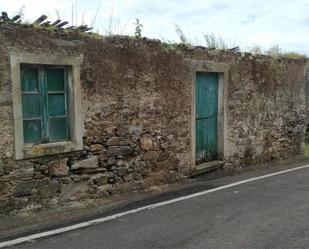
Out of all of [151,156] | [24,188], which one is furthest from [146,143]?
[24,188]

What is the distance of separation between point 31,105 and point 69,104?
0.59m

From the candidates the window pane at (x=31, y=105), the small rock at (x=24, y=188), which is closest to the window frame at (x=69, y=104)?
the window pane at (x=31, y=105)

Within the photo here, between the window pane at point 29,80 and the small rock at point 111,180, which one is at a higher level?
the window pane at point 29,80

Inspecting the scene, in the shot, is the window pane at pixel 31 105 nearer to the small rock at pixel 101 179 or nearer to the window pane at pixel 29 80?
the window pane at pixel 29 80

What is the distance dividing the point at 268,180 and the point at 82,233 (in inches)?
173

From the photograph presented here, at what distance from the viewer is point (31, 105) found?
231 inches

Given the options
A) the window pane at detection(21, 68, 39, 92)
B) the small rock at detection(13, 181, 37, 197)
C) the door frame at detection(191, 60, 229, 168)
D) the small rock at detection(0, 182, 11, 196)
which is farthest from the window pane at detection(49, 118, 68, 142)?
the door frame at detection(191, 60, 229, 168)

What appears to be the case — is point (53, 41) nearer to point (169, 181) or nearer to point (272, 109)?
point (169, 181)

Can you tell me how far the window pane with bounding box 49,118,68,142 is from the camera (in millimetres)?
6148

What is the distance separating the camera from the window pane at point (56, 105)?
6.07 metres

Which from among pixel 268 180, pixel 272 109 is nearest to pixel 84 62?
pixel 268 180

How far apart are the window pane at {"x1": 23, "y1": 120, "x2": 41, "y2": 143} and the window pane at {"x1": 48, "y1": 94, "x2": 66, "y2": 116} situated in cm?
26

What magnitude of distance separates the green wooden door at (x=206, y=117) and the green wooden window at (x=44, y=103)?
10.3 feet

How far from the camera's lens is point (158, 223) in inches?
210
